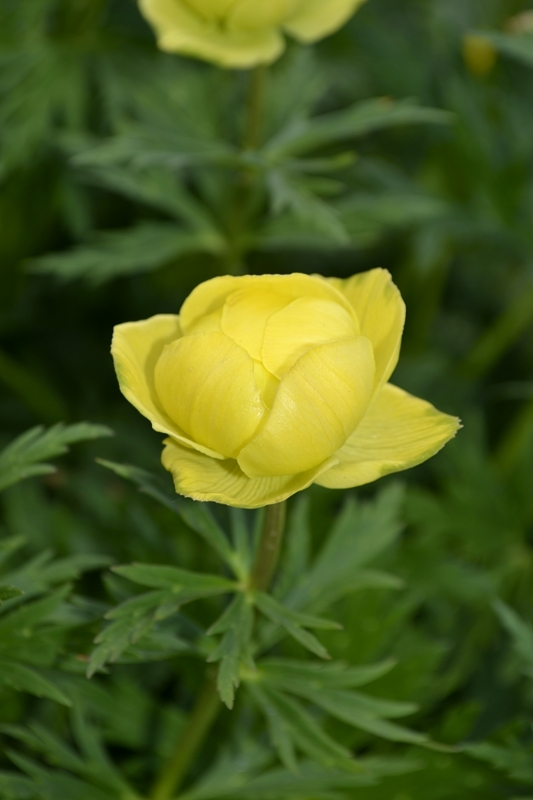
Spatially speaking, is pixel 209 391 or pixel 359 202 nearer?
pixel 209 391

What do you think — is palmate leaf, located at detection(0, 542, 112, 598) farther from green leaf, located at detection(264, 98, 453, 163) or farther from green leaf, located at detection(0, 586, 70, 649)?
green leaf, located at detection(264, 98, 453, 163)

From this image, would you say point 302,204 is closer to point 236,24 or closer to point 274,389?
point 236,24

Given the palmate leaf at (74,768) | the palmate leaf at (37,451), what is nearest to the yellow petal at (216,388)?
the palmate leaf at (37,451)

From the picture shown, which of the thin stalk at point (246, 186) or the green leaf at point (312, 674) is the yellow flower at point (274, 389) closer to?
the green leaf at point (312, 674)

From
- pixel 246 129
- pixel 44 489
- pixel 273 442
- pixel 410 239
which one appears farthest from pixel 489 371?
pixel 273 442

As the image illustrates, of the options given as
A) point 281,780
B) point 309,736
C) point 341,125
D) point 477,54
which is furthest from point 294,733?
point 477,54

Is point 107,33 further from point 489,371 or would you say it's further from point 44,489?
point 489,371
